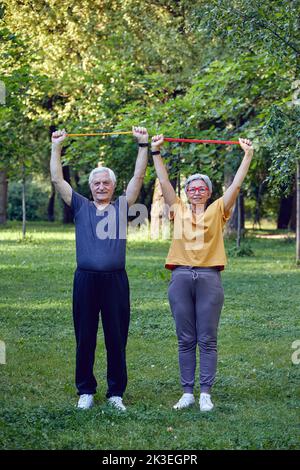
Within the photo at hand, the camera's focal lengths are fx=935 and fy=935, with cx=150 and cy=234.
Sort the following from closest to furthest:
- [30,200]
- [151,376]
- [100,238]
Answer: [100,238] < [151,376] < [30,200]

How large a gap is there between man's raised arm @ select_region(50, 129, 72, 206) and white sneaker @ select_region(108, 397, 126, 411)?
157 cm

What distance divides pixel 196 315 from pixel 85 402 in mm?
1100

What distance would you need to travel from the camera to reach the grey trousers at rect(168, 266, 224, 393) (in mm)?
7293

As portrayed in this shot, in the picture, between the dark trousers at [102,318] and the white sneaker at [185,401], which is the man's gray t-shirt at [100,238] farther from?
the white sneaker at [185,401]

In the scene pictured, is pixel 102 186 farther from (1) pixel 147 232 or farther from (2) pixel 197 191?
(1) pixel 147 232

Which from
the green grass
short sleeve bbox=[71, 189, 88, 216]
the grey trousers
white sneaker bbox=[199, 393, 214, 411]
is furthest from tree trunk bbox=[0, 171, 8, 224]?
white sneaker bbox=[199, 393, 214, 411]

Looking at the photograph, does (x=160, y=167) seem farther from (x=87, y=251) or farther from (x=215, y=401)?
(x=215, y=401)

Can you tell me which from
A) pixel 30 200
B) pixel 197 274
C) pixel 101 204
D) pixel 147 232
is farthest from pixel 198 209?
pixel 30 200

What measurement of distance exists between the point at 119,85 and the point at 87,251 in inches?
774

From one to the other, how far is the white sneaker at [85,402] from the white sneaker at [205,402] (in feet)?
2.81

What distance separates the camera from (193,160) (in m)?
16.8

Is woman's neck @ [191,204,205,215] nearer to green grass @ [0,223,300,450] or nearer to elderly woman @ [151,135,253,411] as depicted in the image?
elderly woman @ [151,135,253,411]

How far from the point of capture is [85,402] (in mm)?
7258
